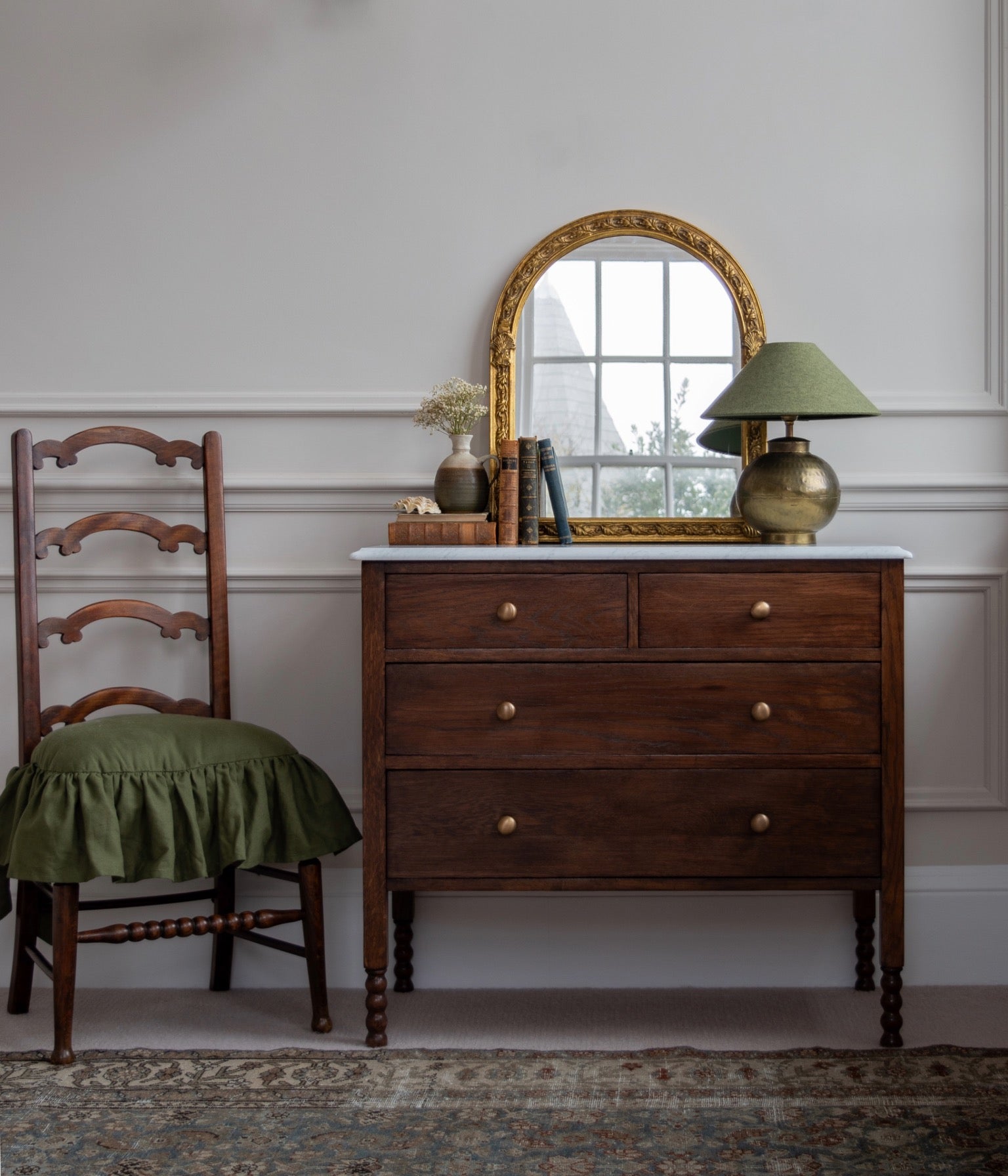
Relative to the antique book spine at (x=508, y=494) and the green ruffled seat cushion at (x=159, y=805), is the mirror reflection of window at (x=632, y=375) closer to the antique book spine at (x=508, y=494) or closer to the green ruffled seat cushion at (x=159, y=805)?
the antique book spine at (x=508, y=494)

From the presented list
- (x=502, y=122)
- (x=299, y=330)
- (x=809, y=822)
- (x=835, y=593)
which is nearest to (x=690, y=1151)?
(x=809, y=822)

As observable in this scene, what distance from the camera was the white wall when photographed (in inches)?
102

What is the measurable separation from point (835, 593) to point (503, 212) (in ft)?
4.15

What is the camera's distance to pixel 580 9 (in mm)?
2600

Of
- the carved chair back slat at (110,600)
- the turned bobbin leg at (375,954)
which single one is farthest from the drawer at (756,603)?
the carved chair back slat at (110,600)

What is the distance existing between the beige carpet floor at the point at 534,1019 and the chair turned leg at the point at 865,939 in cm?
3

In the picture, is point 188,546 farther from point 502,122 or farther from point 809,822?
point 809,822

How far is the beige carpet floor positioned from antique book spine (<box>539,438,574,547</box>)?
1.08m

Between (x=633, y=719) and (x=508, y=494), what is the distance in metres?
0.59

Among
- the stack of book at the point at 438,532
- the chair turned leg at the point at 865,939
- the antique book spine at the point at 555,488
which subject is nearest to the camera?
the stack of book at the point at 438,532

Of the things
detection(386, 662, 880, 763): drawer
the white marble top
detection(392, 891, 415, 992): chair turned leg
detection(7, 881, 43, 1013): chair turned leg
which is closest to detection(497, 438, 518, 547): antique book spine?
the white marble top

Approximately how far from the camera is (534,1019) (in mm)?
2361

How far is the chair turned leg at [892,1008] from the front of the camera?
217cm

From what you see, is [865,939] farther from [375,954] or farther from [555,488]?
[555,488]
